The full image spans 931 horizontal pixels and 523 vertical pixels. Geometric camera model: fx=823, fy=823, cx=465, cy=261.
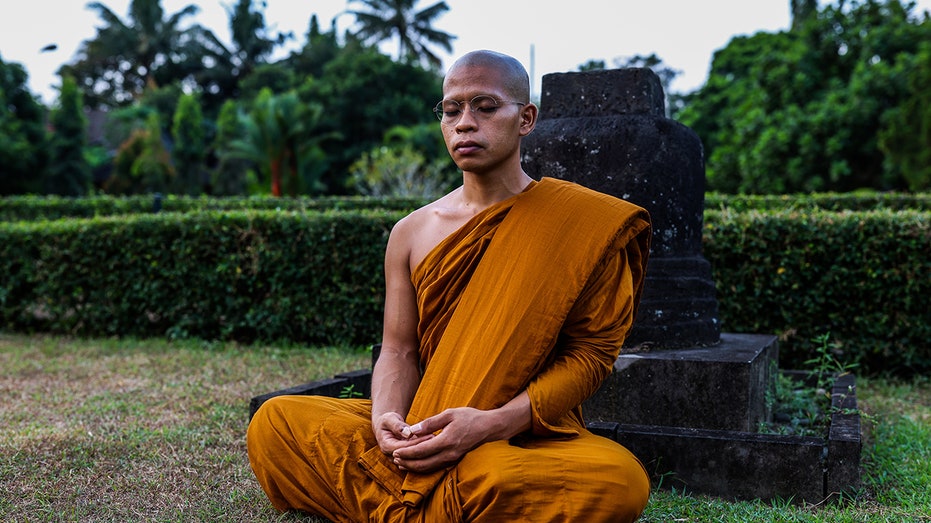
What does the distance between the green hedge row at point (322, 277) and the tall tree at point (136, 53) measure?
39.6 m

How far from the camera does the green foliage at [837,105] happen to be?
17734 millimetres

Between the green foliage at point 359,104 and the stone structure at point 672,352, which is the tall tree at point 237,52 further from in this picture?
the stone structure at point 672,352

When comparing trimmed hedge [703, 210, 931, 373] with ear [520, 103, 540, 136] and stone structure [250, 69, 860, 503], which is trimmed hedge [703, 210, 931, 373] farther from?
ear [520, 103, 540, 136]

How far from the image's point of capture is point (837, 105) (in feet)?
62.3

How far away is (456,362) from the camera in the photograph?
2488 mm

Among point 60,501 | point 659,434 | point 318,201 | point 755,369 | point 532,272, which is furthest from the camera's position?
point 318,201

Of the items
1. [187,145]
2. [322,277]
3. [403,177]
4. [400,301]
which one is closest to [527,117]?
[400,301]

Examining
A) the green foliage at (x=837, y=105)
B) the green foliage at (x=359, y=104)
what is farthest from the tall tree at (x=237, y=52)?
the green foliage at (x=837, y=105)

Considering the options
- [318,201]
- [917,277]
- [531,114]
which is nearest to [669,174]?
[531,114]

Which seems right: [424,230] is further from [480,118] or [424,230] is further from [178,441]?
[178,441]

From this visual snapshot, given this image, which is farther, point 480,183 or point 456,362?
point 480,183

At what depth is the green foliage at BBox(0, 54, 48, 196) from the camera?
2606 cm

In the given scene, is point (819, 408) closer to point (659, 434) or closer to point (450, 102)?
point (659, 434)

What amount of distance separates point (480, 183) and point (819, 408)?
9.55 ft
